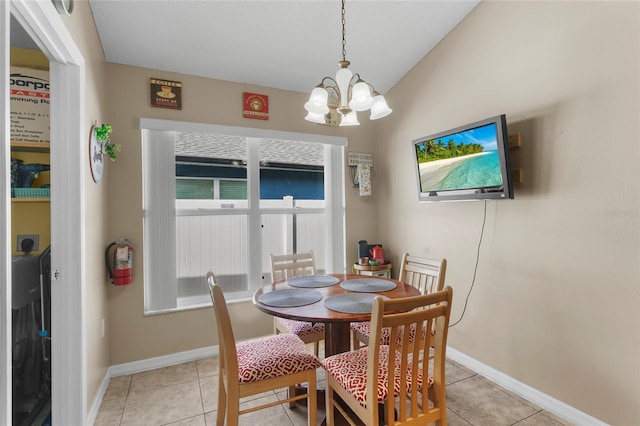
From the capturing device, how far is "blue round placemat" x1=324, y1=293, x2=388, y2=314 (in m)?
1.60

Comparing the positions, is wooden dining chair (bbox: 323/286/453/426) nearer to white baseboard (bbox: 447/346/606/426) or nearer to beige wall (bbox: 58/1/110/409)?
white baseboard (bbox: 447/346/606/426)

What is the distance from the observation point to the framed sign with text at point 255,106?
2.91 metres

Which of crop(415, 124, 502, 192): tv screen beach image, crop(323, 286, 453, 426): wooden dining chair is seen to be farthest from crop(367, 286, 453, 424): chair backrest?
crop(415, 124, 502, 192): tv screen beach image

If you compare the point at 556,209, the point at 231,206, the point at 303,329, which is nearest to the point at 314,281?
the point at 303,329

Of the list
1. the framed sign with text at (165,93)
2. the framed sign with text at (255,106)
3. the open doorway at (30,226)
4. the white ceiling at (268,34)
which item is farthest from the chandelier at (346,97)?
the open doorway at (30,226)

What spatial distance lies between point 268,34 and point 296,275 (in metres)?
1.97

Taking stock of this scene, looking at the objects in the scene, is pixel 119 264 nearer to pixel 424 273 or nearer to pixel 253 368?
pixel 253 368

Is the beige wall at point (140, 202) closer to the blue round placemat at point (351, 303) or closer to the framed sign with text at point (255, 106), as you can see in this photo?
the framed sign with text at point (255, 106)

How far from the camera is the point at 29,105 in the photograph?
192 centimetres

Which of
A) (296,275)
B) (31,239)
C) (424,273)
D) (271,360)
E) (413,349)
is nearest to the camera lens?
(413,349)

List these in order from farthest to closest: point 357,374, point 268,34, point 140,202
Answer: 1. point 140,202
2. point 268,34
3. point 357,374

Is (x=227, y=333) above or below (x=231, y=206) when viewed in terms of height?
below

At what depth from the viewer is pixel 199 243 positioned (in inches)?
112

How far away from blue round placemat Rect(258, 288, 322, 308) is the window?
1.15 meters
